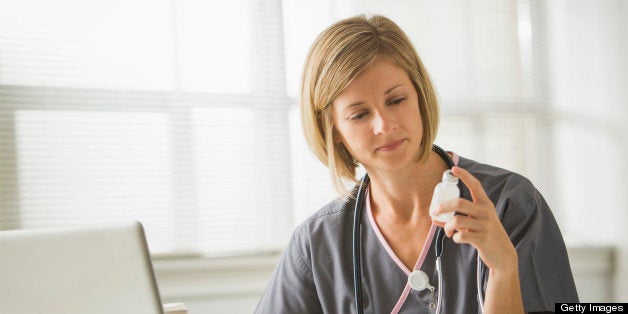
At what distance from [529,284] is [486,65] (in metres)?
1.49

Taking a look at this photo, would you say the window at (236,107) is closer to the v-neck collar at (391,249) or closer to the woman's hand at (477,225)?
the v-neck collar at (391,249)

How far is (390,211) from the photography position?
1.44m

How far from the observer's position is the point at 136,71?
6.76ft

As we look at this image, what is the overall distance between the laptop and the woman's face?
53 centimetres

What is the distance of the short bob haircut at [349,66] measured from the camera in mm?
1309

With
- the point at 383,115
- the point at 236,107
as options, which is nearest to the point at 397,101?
the point at 383,115

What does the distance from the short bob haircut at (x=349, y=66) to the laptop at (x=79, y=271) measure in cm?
54

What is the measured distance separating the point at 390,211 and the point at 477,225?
1.35ft

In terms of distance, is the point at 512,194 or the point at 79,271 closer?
the point at 79,271

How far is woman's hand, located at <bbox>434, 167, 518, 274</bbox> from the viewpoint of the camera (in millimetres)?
1028

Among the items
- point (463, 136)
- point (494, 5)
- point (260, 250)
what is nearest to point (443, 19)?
point (494, 5)

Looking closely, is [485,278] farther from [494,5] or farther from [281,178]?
[494,5]

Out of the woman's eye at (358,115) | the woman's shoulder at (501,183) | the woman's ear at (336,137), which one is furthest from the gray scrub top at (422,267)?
the woman's eye at (358,115)

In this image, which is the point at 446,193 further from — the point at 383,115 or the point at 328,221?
the point at 328,221
